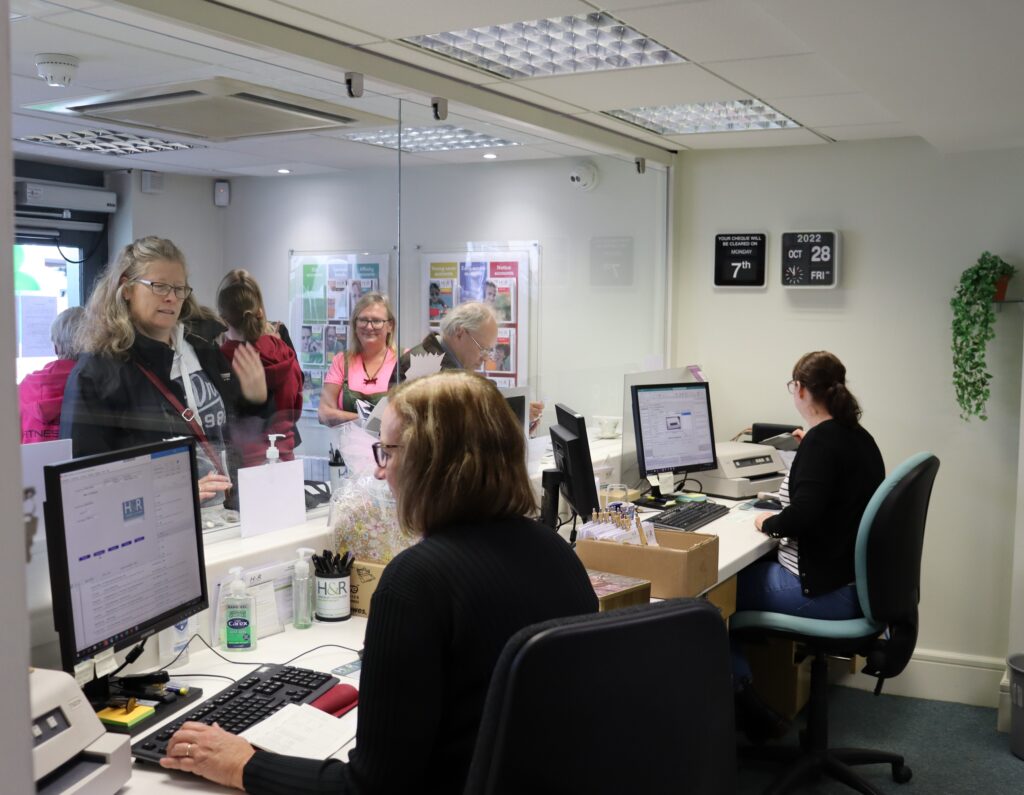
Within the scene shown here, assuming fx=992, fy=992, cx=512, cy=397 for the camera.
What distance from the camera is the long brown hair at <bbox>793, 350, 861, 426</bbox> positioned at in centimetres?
331

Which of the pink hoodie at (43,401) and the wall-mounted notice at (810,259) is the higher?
the wall-mounted notice at (810,259)

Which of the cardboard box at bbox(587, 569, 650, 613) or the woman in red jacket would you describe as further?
the woman in red jacket

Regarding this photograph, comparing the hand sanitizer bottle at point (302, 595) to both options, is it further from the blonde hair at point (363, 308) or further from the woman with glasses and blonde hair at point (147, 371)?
the blonde hair at point (363, 308)

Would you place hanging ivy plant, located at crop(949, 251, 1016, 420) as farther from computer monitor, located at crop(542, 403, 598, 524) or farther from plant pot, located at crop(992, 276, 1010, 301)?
computer monitor, located at crop(542, 403, 598, 524)

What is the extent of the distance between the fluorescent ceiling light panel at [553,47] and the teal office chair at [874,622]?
150 cm

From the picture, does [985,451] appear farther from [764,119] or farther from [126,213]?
[126,213]

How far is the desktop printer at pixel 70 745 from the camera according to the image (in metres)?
1.44

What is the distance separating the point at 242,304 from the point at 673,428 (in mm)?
1939

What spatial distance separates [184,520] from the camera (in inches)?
78.6

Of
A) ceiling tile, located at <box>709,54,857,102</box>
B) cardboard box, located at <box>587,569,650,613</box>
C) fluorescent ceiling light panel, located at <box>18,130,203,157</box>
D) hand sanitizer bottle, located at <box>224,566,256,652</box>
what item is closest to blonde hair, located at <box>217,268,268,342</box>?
fluorescent ceiling light panel, located at <box>18,130,203,157</box>

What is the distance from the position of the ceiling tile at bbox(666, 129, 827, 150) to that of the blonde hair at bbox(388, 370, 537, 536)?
115 inches

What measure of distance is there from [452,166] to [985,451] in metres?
2.54

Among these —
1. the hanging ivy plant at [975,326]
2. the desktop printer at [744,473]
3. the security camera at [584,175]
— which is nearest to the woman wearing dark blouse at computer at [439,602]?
the desktop printer at [744,473]

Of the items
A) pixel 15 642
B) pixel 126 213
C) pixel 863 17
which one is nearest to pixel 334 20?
pixel 126 213
